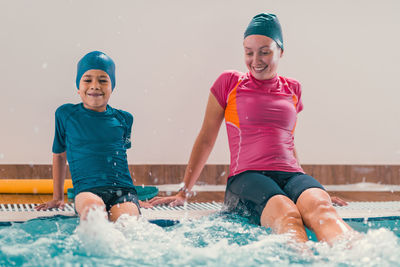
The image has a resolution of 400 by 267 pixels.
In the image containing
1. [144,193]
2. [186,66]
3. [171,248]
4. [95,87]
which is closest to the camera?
[171,248]

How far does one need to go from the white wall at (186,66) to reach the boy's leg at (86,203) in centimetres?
172

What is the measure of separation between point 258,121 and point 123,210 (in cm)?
65

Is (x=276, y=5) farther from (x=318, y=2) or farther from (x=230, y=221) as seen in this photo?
(x=230, y=221)

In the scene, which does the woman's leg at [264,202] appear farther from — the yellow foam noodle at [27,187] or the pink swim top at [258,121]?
the yellow foam noodle at [27,187]

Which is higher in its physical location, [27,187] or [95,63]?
[95,63]

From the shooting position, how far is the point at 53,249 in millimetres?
1242

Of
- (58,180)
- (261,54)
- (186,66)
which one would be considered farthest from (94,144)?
(186,66)

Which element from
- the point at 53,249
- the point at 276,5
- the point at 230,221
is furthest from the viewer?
the point at 276,5

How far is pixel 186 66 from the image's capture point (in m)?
3.35

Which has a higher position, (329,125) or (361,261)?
(329,125)

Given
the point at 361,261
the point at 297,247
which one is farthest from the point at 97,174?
the point at 361,261

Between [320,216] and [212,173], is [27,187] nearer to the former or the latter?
[212,173]

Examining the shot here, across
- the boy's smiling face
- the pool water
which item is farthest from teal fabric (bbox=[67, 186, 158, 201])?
the pool water

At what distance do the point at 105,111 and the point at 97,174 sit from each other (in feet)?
0.97
